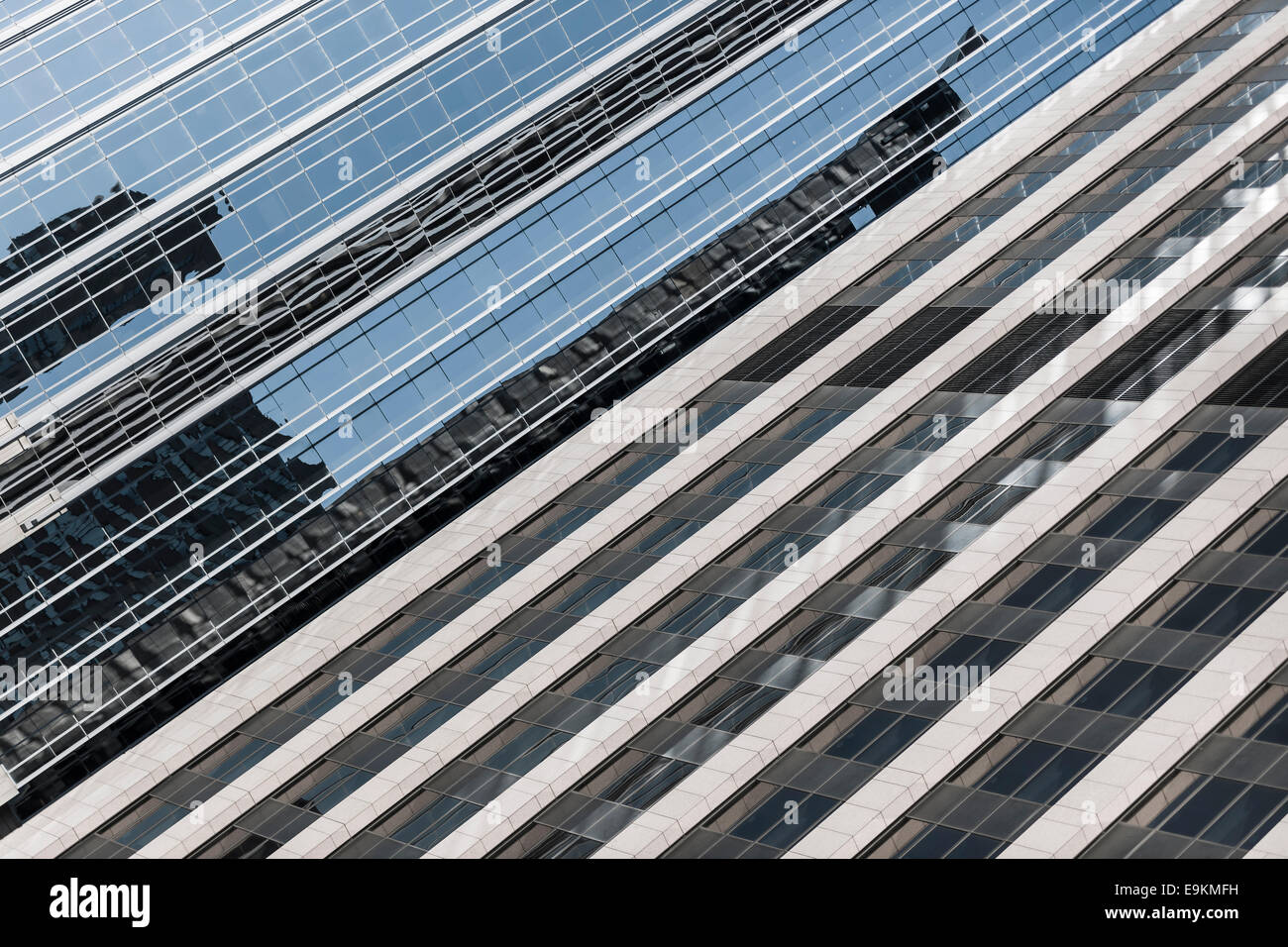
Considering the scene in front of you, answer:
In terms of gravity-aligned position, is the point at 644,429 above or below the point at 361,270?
below

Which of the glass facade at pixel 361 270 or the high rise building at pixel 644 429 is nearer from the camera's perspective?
the high rise building at pixel 644 429

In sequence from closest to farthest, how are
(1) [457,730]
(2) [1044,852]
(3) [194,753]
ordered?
(2) [1044,852]
(1) [457,730]
(3) [194,753]

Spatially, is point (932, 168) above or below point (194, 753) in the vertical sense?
above

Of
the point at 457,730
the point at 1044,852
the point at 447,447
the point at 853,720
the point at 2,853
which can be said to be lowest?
the point at 1044,852

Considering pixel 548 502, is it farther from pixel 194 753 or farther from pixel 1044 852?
pixel 1044 852

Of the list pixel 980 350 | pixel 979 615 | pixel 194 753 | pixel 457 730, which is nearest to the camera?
pixel 979 615

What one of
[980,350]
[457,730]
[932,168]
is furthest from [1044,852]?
[932,168]

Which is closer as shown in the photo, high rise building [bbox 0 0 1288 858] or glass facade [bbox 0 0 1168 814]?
high rise building [bbox 0 0 1288 858]

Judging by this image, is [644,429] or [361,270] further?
[361,270]
